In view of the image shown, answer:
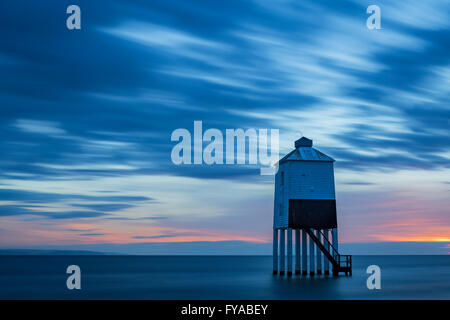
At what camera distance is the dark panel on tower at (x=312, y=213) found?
44688mm

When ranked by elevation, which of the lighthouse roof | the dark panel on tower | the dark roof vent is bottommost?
the dark panel on tower

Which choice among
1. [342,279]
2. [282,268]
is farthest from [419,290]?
[282,268]

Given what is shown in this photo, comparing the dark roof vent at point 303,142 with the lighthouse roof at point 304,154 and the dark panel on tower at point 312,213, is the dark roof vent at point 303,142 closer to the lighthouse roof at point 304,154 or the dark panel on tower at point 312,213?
the lighthouse roof at point 304,154

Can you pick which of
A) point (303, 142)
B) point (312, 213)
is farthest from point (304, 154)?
point (312, 213)

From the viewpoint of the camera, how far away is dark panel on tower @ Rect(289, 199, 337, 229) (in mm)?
44688

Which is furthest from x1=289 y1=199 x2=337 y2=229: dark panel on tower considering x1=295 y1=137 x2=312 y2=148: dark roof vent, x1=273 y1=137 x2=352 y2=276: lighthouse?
x1=295 y1=137 x2=312 y2=148: dark roof vent

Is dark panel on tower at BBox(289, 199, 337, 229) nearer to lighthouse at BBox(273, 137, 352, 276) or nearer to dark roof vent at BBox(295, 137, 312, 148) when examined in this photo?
lighthouse at BBox(273, 137, 352, 276)

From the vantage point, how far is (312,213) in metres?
45.0

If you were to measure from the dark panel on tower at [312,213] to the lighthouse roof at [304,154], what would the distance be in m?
3.13

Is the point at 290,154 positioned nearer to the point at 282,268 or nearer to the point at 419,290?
the point at 282,268

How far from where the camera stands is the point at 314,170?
1773 inches

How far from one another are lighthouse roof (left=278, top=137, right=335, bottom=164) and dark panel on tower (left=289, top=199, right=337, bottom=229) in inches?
123

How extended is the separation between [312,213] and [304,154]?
14.7 feet
